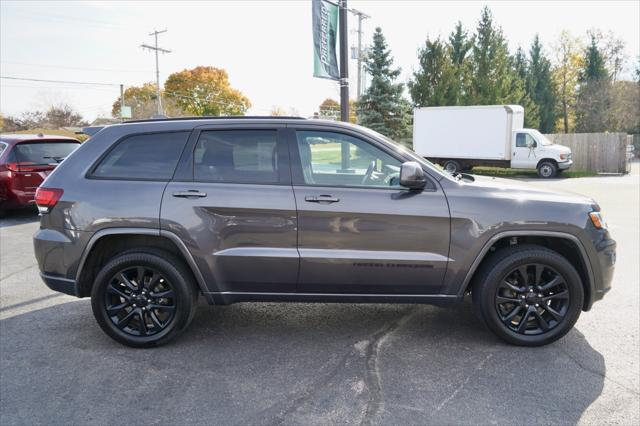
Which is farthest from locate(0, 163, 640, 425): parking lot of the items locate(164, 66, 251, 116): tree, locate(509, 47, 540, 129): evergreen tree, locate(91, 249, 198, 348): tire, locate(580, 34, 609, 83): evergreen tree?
locate(164, 66, 251, 116): tree

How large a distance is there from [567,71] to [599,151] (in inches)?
1259

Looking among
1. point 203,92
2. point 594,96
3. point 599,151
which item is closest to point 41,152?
point 599,151

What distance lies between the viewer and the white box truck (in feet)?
72.7

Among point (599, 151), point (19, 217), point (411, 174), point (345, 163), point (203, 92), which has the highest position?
point (203, 92)

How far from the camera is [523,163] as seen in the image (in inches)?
883

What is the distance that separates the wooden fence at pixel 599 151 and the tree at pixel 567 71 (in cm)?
2810

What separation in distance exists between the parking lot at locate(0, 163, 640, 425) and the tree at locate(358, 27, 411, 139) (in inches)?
1024

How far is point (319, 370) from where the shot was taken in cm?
362

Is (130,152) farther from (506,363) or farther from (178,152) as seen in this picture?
(506,363)

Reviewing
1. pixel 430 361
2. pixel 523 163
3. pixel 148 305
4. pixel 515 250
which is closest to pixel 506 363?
pixel 430 361

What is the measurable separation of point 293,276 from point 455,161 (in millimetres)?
21728

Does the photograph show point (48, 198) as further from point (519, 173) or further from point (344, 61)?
point (519, 173)

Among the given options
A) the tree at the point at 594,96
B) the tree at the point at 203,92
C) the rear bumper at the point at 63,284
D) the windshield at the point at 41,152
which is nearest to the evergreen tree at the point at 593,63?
the tree at the point at 594,96

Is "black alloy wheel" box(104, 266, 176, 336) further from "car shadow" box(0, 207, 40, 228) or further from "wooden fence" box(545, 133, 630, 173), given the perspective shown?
"wooden fence" box(545, 133, 630, 173)
